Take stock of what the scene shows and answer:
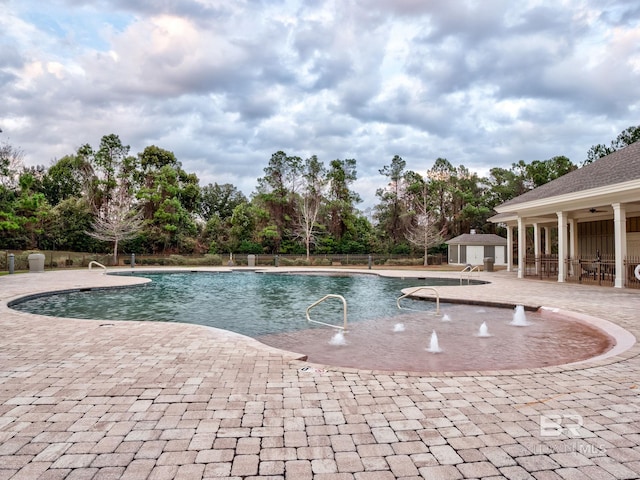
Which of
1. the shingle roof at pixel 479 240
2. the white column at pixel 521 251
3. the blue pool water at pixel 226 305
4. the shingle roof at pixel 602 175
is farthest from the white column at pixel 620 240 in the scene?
the shingle roof at pixel 479 240

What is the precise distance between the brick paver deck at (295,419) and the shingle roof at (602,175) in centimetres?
973

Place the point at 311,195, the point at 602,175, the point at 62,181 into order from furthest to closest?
the point at 62,181
the point at 311,195
the point at 602,175

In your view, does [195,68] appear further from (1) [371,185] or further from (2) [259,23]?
(1) [371,185]

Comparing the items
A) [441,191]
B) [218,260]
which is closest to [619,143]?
[441,191]

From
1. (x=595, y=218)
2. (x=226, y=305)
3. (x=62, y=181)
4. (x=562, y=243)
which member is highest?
(x=62, y=181)

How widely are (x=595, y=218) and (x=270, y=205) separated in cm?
2525

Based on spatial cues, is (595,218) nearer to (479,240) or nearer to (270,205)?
(479,240)

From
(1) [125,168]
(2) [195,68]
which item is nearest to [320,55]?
(2) [195,68]

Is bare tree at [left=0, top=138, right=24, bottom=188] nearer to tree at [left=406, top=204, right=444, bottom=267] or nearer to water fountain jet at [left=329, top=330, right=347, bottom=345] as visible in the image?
water fountain jet at [left=329, top=330, right=347, bottom=345]

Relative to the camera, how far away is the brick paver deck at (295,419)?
2.18 metres

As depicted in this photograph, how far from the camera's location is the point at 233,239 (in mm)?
33312

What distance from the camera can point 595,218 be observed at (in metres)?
17.0

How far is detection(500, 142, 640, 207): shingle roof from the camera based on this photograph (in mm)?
11984

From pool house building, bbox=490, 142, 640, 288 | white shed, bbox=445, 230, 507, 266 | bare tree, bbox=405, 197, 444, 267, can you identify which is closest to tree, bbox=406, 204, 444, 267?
bare tree, bbox=405, 197, 444, 267
